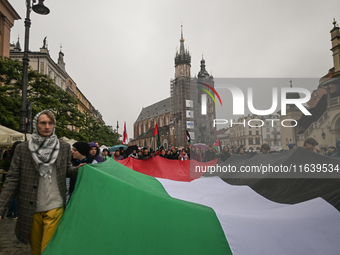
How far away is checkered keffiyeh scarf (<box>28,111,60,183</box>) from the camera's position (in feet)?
8.37

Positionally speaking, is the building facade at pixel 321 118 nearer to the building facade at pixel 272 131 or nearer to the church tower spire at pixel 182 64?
the building facade at pixel 272 131

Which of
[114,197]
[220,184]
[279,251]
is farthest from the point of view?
[220,184]

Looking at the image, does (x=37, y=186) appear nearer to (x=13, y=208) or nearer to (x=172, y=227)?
(x=172, y=227)

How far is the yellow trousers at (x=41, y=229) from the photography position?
255 cm

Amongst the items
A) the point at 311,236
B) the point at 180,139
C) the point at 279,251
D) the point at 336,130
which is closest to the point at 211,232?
the point at 279,251

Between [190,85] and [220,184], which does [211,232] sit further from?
[190,85]

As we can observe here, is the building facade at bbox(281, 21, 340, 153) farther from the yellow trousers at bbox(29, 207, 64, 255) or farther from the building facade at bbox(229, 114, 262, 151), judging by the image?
the yellow trousers at bbox(29, 207, 64, 255)

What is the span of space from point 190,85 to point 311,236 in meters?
77.2

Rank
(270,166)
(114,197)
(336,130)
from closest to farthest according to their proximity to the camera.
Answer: (114,197) → (336,130) → (270,166)

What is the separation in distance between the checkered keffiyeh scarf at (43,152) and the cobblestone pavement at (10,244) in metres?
2.53

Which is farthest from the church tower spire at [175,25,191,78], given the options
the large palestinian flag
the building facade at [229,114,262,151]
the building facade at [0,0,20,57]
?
the large palestinian flag

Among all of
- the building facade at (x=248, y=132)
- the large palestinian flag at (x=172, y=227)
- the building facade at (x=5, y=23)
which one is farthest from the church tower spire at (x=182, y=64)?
the large palestinian flag at (x=172, y=227)

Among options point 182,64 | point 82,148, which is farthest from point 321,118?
point 182,64

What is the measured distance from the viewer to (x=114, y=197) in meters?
2.82
